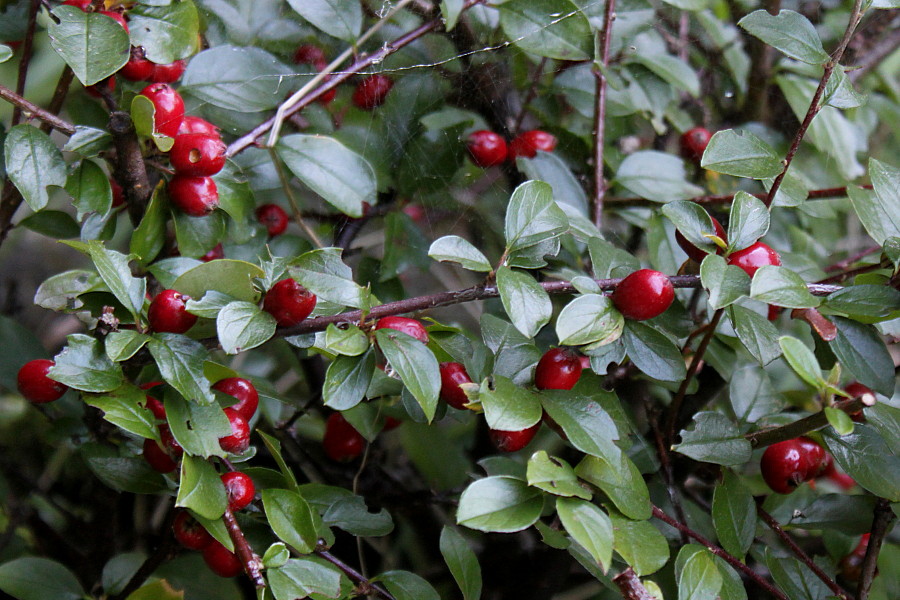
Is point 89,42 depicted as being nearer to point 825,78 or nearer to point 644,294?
point 644,294

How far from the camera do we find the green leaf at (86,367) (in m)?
0.56

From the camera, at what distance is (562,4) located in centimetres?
79

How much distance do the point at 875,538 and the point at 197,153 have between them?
0.71 metres

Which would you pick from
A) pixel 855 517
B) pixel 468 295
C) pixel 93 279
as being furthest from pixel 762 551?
pixel 93 279

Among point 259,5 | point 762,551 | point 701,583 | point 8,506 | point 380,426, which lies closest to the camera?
point 701,583

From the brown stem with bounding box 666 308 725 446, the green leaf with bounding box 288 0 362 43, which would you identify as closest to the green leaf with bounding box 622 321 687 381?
the brown stem with bounding box 666 308 725 446

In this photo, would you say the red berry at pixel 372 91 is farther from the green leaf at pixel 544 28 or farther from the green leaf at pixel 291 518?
the green leaf at pixel 291 518

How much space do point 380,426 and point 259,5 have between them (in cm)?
56

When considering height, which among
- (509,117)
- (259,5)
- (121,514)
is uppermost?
(259,5)

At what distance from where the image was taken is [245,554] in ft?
1.87

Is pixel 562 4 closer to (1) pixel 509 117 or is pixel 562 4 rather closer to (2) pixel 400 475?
(1) pixel 509 117

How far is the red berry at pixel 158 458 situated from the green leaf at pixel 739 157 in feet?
1.73

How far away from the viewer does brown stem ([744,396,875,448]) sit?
0.55 m

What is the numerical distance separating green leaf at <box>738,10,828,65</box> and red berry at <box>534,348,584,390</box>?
32cm
